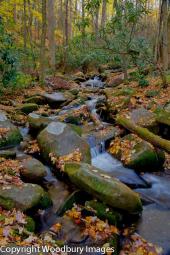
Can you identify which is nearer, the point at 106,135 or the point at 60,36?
the point at 106,135

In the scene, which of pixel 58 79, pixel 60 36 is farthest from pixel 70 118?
pixel 60 36

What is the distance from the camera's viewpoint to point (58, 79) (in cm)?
1892

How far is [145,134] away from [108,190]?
2.87 meters

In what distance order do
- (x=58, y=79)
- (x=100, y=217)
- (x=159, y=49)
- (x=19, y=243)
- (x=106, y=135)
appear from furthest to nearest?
(x=58, y=79) → (x=159, y=49) → (x=106, y=135) → (x=100, y=217) → (x=19, y=243)

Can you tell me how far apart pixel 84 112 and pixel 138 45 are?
13.9 ft

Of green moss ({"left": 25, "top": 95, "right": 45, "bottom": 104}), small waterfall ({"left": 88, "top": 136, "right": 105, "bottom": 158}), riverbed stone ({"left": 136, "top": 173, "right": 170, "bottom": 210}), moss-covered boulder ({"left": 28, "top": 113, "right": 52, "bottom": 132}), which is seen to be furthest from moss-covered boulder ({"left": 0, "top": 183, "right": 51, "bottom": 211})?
green moss ({"left": 25, "top": 95, "right": 45, "bottom": 104})

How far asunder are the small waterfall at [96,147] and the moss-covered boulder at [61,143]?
2.52 ft

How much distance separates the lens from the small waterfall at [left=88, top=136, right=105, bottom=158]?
29.3 feet

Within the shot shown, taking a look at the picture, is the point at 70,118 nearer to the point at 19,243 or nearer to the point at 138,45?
the point at 138,45

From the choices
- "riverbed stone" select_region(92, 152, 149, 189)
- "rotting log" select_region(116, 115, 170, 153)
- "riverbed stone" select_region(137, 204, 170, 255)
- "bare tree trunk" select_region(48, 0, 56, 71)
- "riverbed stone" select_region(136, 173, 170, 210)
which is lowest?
"riverbed stone" select_region(137, 204, 170, 255)

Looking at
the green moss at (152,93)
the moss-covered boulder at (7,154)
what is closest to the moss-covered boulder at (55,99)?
the green moss at (152,93)

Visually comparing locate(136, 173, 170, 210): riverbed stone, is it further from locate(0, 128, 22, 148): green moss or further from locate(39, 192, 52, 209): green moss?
locate(0, 128, 22, 148): green moss

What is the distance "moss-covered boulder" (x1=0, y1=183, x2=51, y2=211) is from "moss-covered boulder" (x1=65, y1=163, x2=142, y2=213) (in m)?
0.82

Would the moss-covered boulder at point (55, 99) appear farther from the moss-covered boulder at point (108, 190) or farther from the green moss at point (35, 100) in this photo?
the moss-covered boulder at point (108, 190)
